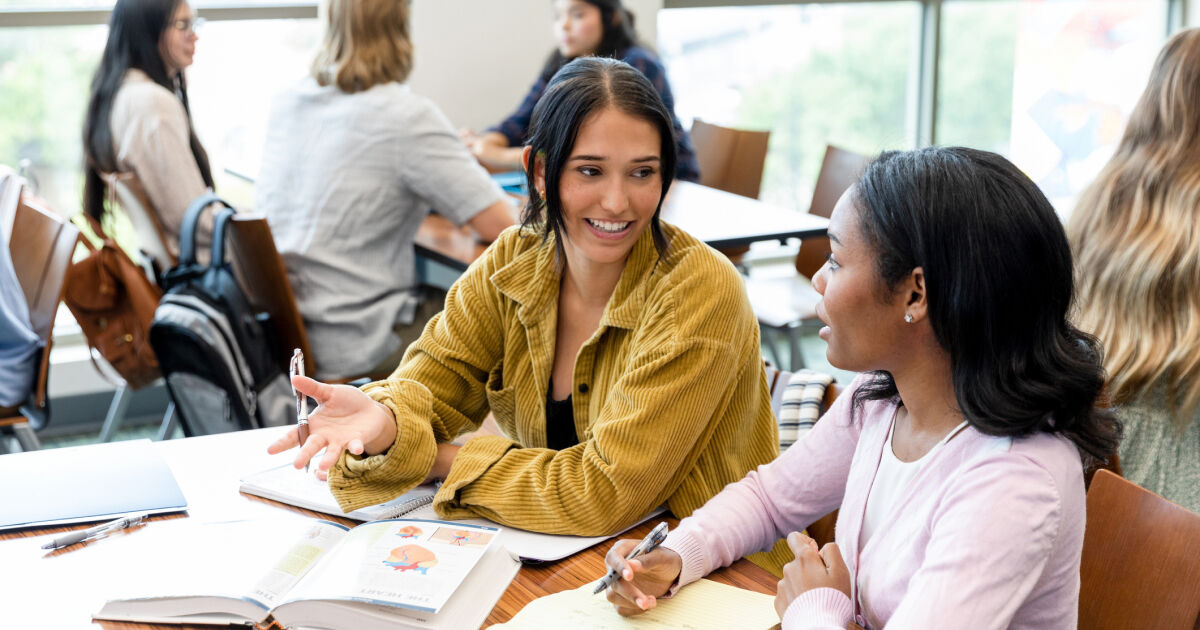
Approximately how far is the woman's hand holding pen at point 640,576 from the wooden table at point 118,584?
0.25 ft

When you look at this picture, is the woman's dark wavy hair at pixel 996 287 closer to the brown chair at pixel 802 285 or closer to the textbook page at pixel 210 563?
the textbook page at pixel 210 563

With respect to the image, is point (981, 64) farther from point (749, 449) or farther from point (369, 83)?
point (749, 449)

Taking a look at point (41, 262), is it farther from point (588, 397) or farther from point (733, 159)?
point (733, 159)

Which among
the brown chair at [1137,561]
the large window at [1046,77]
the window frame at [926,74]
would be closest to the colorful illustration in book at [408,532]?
the brown chair at [1137,561]

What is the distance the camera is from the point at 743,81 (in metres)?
5.21

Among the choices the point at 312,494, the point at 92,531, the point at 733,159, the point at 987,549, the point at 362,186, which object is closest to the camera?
the point at 987,549

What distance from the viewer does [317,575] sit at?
1221mm

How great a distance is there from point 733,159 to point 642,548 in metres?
2.97

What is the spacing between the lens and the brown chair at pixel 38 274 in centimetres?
257

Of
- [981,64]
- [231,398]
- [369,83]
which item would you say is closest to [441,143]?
[369,83]

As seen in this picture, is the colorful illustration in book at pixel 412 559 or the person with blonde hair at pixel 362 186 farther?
the person with blonde hair at pixel 362 186

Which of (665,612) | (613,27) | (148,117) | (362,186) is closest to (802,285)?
(613,27)

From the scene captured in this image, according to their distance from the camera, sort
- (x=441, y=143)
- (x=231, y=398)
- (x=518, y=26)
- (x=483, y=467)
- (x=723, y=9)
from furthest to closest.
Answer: (x=723, y=9) → (x=518, y=26) → (x=441, y=143) → (x=231, y=398) → (x=483, y=467)

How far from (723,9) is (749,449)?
380 cm
